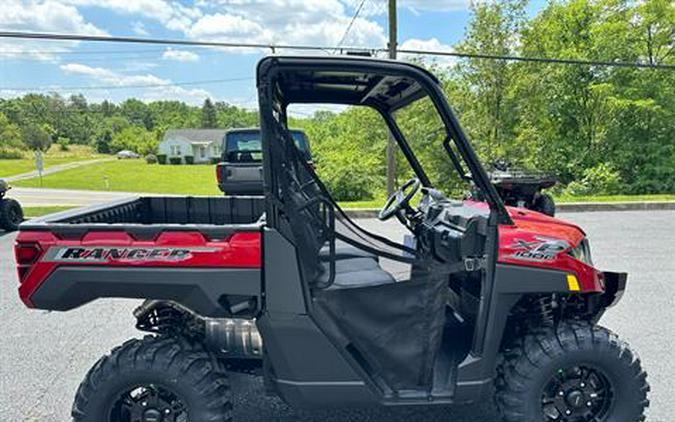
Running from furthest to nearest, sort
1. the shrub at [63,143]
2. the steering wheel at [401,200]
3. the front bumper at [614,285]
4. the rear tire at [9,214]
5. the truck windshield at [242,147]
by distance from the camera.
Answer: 1. the shrub at [63,143]
2. the truck windshield at [242,147]
3. the rear tire at [9,214]
4. the steering wheel at [401,200]
5. the front bumper at [614,285]

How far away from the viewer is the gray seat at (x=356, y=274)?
7.70 ft

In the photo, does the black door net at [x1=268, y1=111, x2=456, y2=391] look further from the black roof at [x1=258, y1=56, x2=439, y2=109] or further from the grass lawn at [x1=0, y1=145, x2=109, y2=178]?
the grass lawn at [x1=0, y1=145, x2=109, y2=178]

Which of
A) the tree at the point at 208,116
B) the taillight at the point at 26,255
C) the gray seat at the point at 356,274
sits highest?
the tree at the point at 208,116

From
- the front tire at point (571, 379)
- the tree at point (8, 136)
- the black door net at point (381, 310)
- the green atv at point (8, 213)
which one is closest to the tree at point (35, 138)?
the tree at point (8, 136)

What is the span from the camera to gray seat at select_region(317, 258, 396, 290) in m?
2.35

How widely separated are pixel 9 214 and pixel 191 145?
6287cm

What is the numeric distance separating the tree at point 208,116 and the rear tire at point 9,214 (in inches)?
3795

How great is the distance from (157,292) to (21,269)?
2.13 feet

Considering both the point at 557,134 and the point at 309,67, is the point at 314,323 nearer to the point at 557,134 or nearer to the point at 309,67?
the point at 309,67

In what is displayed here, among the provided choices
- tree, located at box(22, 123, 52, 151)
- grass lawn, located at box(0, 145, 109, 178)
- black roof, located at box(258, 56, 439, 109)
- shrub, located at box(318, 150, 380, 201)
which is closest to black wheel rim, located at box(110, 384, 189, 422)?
black roof, located at box(258, 56, 439, 109)

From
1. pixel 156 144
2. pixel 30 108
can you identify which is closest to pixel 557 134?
pixel 156 144

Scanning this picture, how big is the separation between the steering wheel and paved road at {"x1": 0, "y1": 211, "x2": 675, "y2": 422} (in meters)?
1.21

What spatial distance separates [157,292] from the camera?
222 centimetres

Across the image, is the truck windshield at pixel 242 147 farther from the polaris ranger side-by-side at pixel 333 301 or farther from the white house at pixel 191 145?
the white house at pixel 191 145
